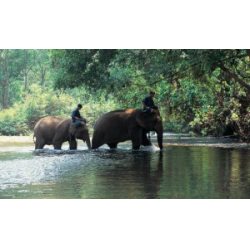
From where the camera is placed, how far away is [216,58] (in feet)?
64.5

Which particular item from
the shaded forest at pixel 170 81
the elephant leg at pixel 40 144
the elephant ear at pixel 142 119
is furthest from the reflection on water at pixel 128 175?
the shaded forest at pixel 170 81

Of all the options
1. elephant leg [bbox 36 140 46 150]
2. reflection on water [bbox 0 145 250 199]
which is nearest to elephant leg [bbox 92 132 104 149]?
elephant leg [bbox 36 140 46 150]

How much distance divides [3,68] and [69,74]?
4384 cm

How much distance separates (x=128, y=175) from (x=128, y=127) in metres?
9.23

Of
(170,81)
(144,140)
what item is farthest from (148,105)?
(170,81)

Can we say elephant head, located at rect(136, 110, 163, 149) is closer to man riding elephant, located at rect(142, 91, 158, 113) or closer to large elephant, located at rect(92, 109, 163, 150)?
large elephant, located at rect(92, 109, 163, 150)

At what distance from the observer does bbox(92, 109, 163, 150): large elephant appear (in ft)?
74.8

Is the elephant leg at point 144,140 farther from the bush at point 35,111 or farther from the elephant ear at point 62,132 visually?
the bush at point 35,111

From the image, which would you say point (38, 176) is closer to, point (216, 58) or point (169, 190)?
point (169, 190)

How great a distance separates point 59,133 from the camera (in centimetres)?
2383

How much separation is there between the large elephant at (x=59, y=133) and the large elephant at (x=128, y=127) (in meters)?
1.22

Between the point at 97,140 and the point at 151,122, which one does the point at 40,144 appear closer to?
the point at 97,140

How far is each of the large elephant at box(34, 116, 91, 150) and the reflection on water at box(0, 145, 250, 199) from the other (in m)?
1.70
